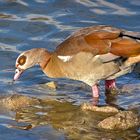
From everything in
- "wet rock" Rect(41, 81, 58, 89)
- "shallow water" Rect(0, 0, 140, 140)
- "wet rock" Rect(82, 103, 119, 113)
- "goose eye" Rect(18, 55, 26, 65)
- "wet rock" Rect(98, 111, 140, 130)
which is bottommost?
"wet rock" Rect(41, 81, 58, 89)

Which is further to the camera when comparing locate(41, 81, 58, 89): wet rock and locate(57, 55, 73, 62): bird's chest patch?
locate(41, 81, 58, 89): wet rock

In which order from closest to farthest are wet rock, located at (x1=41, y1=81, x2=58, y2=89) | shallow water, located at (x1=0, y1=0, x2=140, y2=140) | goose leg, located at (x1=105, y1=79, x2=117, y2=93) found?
shallow water, located at (x1=0, y1=0, x2=140, y2=140), goose leg, located at (x1=105, y1=79, x2=117, y2=93), wet rock, located at (x1=41, y1=81, x2=58, y2=89)

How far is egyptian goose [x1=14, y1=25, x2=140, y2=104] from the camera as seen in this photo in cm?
1016

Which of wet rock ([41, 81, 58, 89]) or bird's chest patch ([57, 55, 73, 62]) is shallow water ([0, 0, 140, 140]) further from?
bird's chest patch ([57, 55, 73, 62])

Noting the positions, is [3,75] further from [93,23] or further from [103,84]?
[93,23]

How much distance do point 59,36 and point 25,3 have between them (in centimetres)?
238

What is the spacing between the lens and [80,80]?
419 inches

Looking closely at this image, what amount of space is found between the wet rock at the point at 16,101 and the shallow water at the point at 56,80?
19cm

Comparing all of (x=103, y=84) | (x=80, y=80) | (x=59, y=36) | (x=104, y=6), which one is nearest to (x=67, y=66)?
(x=80, y=80)

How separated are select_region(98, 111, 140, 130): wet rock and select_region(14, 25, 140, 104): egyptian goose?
51.7 inches

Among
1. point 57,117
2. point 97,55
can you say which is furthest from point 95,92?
point 57,117

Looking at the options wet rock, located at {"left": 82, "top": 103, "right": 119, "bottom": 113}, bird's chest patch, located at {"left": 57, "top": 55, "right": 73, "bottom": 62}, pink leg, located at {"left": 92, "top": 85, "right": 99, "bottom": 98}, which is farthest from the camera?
pink leg, located at {"left": 92, "top": 85, "right": 99, "bottom": 98}

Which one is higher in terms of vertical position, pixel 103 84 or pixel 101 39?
pixel 101 39

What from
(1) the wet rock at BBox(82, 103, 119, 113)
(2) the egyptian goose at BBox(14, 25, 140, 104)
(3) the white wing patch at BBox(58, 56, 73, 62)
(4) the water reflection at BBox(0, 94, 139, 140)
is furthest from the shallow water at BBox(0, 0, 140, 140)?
(3) the white wing patch at BBox(58, 56, 73, 62)
